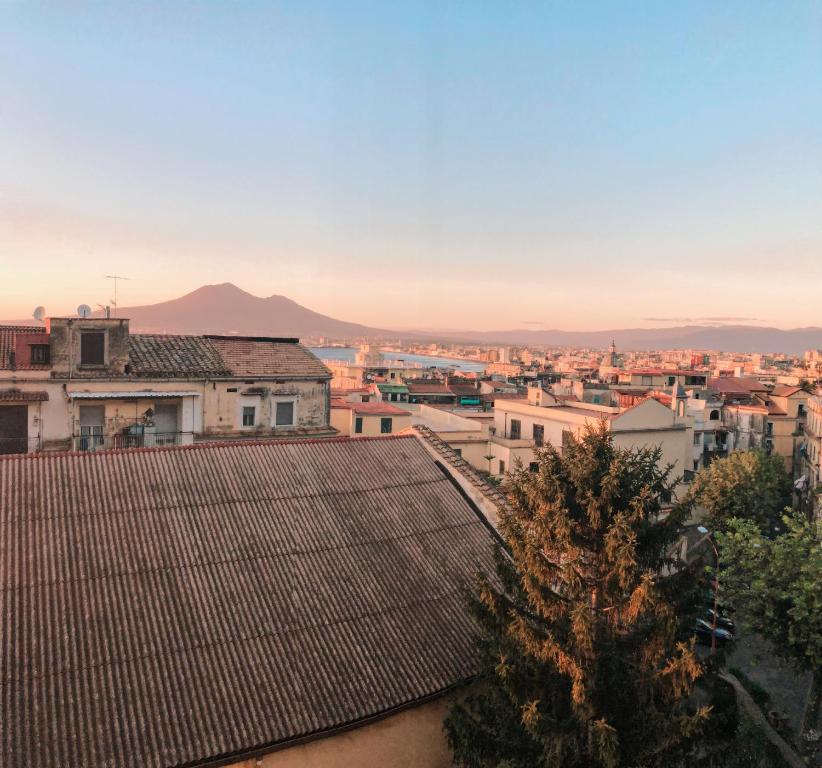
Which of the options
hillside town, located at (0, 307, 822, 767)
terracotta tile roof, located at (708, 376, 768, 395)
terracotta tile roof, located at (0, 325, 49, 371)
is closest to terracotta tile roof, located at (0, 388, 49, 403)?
terracotta tile roof, located at (0, 325, 49, 371)

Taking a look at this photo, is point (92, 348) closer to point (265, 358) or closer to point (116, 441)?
point (116, 441)

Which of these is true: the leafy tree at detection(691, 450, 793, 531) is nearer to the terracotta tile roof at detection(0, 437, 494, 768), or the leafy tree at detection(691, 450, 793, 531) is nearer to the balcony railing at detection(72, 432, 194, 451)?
the terracotta tile roof at detection(0, 437, 494, 768)

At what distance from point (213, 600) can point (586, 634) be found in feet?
21.6

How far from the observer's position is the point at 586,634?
9.57 metres

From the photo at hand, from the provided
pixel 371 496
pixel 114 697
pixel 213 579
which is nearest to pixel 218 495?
pixel 213 579

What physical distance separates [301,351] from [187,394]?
6.63 metres

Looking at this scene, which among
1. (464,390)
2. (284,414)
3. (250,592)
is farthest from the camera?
(464,390)

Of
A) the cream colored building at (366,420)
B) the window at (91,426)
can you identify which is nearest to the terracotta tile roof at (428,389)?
the cream colored building at (366,420)

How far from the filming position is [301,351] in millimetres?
31812

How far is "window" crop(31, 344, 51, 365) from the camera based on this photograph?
83.1 feet

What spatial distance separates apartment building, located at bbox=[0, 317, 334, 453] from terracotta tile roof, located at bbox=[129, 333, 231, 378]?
0.04 metres

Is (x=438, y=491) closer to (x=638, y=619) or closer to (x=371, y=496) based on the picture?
(x=371, y=496)

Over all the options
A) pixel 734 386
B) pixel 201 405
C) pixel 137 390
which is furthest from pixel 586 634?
pixel 734 386

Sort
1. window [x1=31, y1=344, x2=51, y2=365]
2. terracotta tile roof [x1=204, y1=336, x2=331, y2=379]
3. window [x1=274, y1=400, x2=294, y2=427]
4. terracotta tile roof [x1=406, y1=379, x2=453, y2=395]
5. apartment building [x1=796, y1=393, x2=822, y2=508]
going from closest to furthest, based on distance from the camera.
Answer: window [x1=31, y1=344, x2=51, y2=365]
terracotta tile roof [x1=204, y1=336, x2=331, y2=379]
window [x1=274, y1=400, x2=294, y2=427]
apartment building [x1=796, y1=393, x2=822, y2=508]
terracotta tile roof [x1=406, y1=379, x2=453, y2=395]
